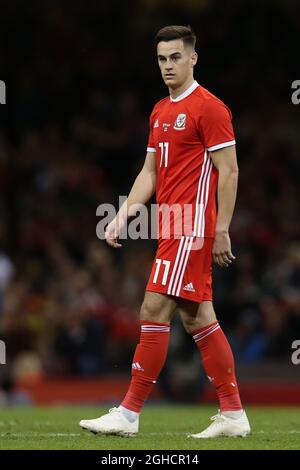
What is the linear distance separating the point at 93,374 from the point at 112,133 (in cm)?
507

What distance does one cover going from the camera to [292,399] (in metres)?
14.2

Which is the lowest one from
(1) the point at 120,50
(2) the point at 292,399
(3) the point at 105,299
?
(2) the point at 292,399

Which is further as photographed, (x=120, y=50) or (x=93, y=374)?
(x=120, y=50)

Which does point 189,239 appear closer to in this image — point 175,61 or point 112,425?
point 175,61

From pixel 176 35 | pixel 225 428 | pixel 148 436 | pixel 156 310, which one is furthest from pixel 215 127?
pixel 148 436

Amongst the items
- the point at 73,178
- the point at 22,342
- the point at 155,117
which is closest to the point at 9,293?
the point at 22,342

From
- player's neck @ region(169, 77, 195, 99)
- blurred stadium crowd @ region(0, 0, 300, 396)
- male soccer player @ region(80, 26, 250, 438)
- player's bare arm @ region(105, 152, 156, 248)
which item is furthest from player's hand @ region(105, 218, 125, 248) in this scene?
blurred stadium crowd @ region(0, 0, 300, 396)

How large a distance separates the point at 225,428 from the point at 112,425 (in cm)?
70

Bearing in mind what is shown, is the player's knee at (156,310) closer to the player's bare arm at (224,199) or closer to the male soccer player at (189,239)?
the male soccer player at (189,239)

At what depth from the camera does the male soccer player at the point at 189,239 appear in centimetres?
705

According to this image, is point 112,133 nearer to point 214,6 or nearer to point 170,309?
point 214,6

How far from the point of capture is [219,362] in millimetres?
7195

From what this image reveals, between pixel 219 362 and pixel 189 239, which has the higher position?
pixel 189 239

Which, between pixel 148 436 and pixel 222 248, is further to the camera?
pixel 148 436
